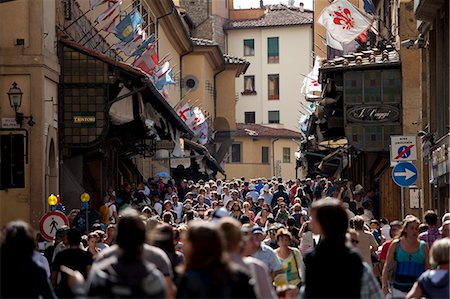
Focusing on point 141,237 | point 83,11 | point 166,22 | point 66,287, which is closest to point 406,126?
point 83,11

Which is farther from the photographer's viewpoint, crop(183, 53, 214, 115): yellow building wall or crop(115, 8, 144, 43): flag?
crop(183, 53, 214, 115): yellow building wall

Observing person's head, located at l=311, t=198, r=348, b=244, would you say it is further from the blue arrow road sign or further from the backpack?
the blue arrow road sign

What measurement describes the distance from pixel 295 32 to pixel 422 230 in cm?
8121

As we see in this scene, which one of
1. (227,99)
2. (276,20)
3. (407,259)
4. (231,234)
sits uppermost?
(276,20)

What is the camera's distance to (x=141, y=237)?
7.93 metres

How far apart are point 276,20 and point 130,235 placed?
90.2m

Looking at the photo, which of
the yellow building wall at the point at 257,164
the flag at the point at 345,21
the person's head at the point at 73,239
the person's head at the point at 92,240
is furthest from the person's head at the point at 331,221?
the yellow building wall at the point at 257,164

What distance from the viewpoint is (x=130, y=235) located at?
791 cm

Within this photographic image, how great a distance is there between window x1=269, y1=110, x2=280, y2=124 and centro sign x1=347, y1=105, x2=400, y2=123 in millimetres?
66704

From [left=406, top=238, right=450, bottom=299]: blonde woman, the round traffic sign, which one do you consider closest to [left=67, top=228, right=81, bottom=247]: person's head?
[left=406, top=238, right=450, bottom=299]: blonde woman

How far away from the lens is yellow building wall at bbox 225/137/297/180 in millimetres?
93750

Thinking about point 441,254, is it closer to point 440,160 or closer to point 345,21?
point 440,160

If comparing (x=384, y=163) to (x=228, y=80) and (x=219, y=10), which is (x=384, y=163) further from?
(x=219, y=10)

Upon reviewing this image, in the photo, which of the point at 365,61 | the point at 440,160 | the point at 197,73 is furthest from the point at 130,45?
the point at 197,73
